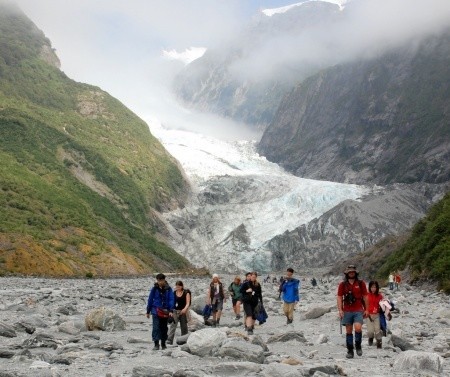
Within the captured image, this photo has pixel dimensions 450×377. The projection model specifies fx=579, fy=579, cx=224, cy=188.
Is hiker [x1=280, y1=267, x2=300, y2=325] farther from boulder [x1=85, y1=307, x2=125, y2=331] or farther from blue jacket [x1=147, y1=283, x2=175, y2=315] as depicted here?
blue jacket [x1=147, y1=283, x2=175, y2=315]

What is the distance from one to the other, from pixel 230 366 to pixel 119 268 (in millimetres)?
56839

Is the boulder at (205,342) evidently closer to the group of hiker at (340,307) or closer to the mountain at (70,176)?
the group of hiker at (340,307)

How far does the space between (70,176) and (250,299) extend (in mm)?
79723

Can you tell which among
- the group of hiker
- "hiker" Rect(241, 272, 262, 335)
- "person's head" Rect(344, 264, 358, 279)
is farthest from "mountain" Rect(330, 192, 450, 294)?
"person's head" Rect(344, 264, 358, 279)

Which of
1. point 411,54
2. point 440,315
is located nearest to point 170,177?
point 411,54

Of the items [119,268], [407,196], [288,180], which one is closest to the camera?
[119,268]

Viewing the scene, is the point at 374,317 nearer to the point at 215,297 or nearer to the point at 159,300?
the point at 159,300

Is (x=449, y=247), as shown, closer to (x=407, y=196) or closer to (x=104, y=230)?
(x=104, y=230)

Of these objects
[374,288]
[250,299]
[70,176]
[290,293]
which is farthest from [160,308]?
[70,176]

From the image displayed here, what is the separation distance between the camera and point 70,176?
91812 mm

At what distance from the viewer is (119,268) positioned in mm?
64438

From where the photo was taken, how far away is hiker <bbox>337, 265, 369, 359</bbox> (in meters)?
11.6

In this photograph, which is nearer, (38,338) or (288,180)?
(38,338)

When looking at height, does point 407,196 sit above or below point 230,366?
above
